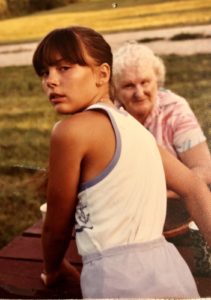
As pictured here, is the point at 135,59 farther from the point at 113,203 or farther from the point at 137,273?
the point at 137,273

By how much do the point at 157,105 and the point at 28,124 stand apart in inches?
14.3

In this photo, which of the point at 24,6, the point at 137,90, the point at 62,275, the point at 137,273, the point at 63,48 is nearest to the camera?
Answer: the point at 137,273

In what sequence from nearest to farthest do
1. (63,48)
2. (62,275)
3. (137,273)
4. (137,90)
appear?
1. (137,273)
2. (63,48)
3. (62,275)
4. (137,90)

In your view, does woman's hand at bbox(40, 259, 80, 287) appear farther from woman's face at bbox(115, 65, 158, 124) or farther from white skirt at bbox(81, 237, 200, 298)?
woman's face at bbox(115, 65, 158, 124)

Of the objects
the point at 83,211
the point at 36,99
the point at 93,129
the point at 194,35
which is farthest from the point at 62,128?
the point at 194,35

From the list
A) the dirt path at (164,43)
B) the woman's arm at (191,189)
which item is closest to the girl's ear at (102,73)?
the woman's arm at (191,189)

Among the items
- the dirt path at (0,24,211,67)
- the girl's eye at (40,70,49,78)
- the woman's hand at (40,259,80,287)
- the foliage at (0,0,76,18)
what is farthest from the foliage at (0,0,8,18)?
the woman's hand at (40,259,80,287)

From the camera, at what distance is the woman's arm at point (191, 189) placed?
1241 mm

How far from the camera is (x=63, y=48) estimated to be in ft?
3.68

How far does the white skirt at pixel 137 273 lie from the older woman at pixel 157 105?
43 centimetres

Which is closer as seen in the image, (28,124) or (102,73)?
(102,73)

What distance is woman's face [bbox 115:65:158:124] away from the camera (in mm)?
1426

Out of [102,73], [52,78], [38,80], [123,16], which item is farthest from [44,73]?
[123,16]

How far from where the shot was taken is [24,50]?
153 centimetres
